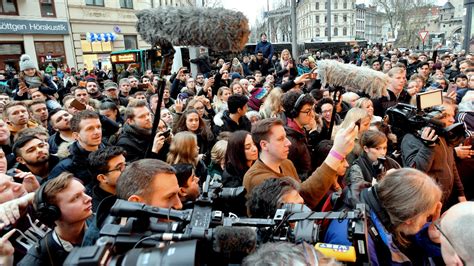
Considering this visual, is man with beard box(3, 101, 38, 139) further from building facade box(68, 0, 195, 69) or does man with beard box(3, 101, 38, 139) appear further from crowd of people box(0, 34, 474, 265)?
building facade box(68, 0, 195, 69)

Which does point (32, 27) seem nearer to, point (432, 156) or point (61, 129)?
point (61, 129)

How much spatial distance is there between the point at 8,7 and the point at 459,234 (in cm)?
2209

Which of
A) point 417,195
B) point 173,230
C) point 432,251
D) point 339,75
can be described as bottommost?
point 432,251

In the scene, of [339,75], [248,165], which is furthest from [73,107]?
[339,75]

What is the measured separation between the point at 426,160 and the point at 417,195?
4.57ft

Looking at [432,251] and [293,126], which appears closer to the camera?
[432,251]

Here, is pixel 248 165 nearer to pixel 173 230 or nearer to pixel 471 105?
pixel 173 230

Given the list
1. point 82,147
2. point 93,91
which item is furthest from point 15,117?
point 93,91

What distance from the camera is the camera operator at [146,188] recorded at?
6.60 feet

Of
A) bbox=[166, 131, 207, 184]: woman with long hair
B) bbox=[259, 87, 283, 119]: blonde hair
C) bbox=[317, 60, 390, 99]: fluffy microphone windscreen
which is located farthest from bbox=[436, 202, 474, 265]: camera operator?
bbox=[259, 87, 283, 119]: blonde hair

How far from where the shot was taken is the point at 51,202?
2.19m

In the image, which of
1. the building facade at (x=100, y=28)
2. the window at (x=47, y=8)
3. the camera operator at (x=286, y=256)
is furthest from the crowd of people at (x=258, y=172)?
the building facade at (x=100, y=28)

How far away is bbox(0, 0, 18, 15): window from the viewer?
1800cm

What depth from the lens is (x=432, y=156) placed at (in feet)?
10.5
